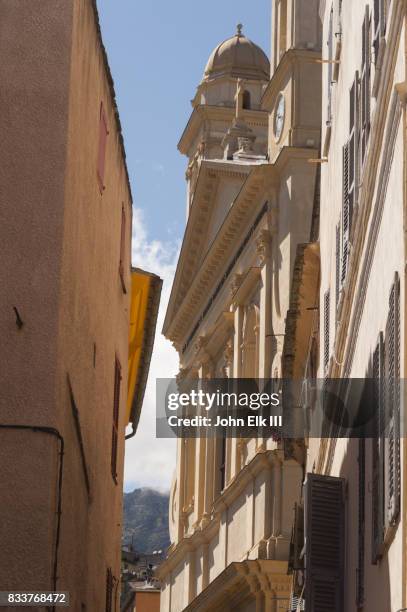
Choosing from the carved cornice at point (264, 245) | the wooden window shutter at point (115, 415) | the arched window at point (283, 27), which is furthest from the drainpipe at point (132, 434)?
the arched window at point (283, 27)

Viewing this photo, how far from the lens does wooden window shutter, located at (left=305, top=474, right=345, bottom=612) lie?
51.5ft

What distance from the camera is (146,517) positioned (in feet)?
564

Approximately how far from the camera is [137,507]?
577 ft

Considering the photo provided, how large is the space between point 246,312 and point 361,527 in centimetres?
2646

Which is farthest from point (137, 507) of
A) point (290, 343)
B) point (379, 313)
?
point (379, 313)

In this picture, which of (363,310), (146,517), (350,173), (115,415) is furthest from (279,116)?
(146,517)

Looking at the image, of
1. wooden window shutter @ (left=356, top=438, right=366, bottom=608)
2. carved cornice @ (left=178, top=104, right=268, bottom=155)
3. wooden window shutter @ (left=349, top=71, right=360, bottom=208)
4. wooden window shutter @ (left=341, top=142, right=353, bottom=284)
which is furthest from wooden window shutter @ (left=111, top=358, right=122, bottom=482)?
carved cornice @ (left=178, top=104, right=268, bottom=155)

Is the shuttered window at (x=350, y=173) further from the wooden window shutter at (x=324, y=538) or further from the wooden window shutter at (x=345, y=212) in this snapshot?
the wooden window shutter at (x=324, y=538)

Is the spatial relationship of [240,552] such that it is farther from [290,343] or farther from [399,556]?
[399,556]

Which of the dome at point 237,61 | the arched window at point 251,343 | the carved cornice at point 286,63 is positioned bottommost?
the arched window at point 251,343

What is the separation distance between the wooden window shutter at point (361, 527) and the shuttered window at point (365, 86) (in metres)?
2.56

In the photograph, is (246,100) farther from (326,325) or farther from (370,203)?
(370,203)

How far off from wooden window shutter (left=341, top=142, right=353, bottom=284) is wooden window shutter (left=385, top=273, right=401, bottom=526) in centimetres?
461

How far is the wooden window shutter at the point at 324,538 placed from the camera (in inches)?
618
